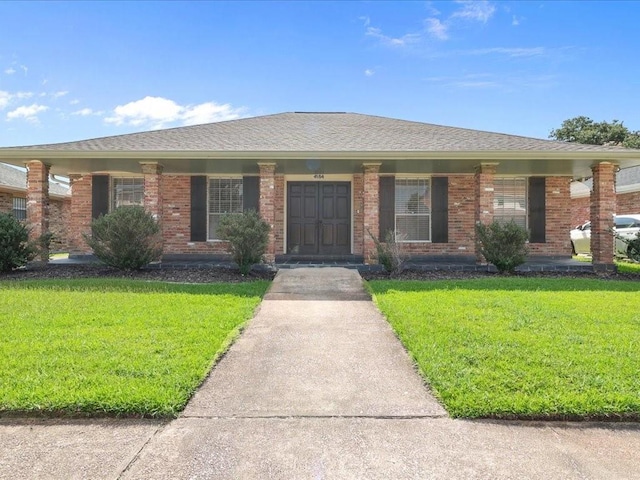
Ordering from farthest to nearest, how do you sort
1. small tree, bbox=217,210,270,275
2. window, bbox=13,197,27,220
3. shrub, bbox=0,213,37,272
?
window, bbox=13,197,27,220 → shrub, bbox=0,213,37,272 → small tree, bbox=217,210,270,275

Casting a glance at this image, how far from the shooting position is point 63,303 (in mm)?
6004

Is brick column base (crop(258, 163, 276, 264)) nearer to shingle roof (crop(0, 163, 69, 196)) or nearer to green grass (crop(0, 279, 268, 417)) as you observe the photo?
green grass (crop(0, 279, 268, 417))

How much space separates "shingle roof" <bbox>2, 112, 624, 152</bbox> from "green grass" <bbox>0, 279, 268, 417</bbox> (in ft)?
14.1

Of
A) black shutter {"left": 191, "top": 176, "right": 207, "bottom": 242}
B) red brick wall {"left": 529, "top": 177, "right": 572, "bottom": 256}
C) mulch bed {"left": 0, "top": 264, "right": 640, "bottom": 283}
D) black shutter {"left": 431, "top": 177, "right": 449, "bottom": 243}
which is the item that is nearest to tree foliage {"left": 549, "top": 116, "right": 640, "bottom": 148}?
red brick wall {"left": 529, "top": 177, "right": 572, "bottom": 256}

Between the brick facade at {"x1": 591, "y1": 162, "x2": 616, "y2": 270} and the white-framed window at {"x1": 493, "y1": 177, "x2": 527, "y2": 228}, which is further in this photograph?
the white-framed window at {"x1": 493, "y1": 177, "x2": 527, "y2": 228}

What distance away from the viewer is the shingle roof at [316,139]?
9.82 metres

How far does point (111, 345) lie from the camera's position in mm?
4020

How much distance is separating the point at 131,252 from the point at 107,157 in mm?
2559

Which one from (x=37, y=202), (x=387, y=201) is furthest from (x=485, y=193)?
(x=37, y=202)

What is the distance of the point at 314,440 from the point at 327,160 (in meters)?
8.21

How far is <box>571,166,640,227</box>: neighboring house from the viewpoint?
17328mm

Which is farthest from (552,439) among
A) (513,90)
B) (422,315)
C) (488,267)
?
(513,90)

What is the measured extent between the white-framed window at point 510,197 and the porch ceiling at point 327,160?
846 millimetres

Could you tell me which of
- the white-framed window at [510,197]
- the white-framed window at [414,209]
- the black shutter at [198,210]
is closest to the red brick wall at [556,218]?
the white-framed window at [510,197]
